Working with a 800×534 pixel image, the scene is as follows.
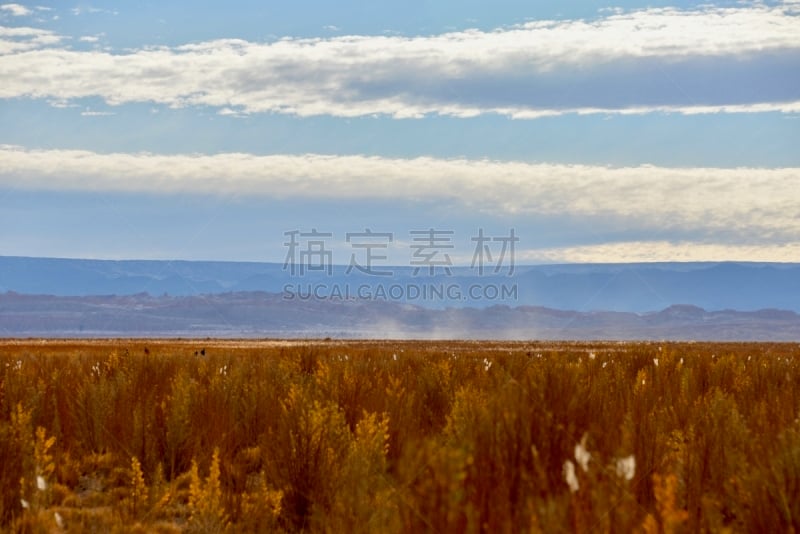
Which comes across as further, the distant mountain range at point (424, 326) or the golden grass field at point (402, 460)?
the distant mountain range at point (424, 326)

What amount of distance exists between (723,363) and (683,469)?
8804mm

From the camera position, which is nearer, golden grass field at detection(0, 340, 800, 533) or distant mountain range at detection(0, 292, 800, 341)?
golden grass field at detection(0, 340, 800, 533)

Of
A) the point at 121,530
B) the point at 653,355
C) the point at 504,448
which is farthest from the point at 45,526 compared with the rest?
the point at 653,355

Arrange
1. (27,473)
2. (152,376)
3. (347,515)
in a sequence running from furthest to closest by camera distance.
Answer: (152,376) < (27,473) < (347,515)

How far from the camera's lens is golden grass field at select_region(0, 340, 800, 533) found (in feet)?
16.7

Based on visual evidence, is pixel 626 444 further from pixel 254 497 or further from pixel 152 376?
pixel 152 376

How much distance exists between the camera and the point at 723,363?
1499 centimetres

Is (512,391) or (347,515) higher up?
(512,391)

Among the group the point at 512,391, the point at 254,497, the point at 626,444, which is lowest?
the point at 254,497

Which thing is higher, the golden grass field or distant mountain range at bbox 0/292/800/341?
the golden grass field

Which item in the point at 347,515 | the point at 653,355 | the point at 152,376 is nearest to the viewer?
the point at 347,515

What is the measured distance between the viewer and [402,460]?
5.60 meters

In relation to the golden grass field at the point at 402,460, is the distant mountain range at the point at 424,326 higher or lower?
lower

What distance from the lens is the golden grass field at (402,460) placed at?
16.7 ft
